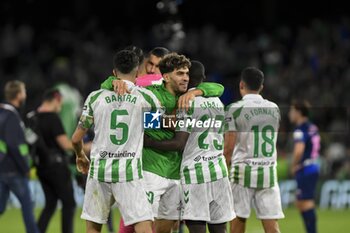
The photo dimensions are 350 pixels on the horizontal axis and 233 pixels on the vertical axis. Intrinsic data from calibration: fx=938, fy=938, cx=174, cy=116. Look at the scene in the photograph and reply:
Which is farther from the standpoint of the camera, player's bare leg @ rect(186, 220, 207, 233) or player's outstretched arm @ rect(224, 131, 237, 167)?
player's outstretched arm @ rect(224, 131, 237, 167)

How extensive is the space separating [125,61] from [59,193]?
150 inches

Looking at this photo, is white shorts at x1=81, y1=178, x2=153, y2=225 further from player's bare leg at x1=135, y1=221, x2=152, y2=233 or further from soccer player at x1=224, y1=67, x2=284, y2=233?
soccer player at x1=224, y1=67, x2=284, y2=233

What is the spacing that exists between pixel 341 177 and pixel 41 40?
32.0 ft

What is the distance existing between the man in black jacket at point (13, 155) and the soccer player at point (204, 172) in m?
3.18

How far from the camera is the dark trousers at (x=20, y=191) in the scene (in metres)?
12.0

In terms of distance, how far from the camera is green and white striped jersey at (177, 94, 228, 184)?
9531 mm

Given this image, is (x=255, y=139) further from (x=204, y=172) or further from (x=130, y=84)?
(x=130, y=84)

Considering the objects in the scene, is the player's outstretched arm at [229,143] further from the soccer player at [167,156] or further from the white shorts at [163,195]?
the white shorts at [163,195]

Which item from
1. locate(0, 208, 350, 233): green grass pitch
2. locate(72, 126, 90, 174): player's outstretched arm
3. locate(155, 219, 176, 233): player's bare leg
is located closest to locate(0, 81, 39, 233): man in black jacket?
locate(0, 208, 350, 233): green grass pitch

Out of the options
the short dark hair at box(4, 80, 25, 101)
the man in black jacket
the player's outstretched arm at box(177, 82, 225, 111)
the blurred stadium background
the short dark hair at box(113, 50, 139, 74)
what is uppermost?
the blurred stadium background

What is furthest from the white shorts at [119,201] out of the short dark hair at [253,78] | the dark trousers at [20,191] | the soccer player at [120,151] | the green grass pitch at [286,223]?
the green grass pitch at [286,223]

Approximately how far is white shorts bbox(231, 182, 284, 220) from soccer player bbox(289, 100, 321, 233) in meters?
2.83

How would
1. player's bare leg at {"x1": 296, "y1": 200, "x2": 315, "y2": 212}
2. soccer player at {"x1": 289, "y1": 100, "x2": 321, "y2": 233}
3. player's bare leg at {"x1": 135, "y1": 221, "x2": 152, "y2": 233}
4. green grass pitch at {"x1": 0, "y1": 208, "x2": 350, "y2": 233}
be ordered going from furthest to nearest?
green grass pitch at {"x1": 0, "y1": 208, "x2": 350, "y2": 233}, player's bare leg at {"x1": 296, "y1": 200, "x2": 315, "y2": 212}, soccer player at {"x1": 289, "y1": 100, "x2": 321, "y2": 233}, player's bare leg at {"x1": 135, "y1": 221, "x2": 152, "y2": 233}

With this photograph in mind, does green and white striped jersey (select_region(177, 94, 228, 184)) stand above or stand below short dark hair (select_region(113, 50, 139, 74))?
below
